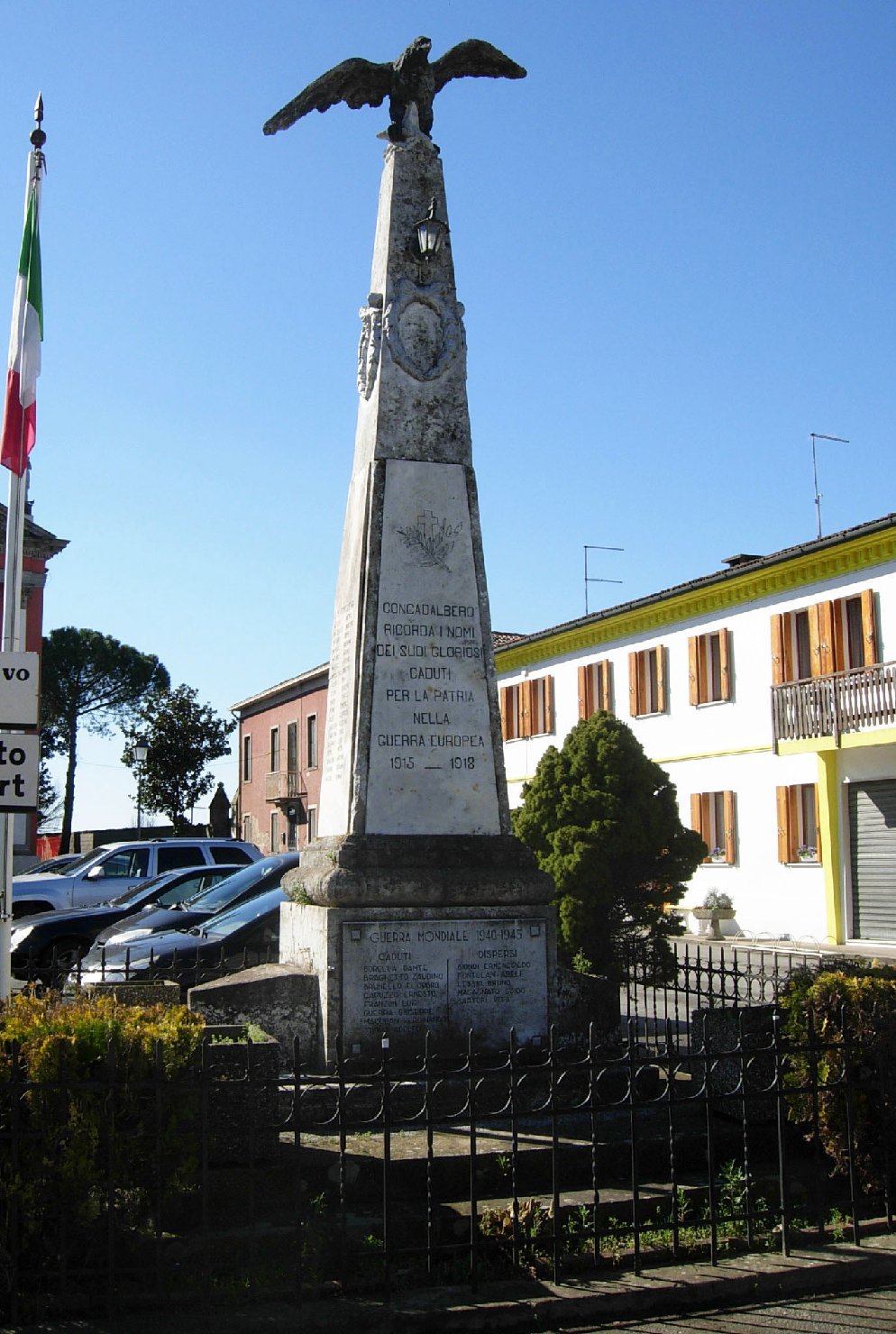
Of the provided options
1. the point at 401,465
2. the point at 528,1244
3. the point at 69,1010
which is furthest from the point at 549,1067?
the point at 401,465

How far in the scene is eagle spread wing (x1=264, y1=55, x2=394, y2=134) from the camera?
8688 mm

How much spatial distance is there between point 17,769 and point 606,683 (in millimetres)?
24944

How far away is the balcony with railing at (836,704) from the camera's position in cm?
2162

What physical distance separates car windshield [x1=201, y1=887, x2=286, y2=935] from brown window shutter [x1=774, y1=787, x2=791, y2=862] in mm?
15068

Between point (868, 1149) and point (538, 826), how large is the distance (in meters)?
6.92

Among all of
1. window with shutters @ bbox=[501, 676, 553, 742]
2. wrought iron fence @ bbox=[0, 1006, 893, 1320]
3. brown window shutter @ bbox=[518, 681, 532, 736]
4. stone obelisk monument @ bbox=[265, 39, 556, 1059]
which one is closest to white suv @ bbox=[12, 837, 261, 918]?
stone obelisk monument @ bbox=[265, 39, 556, 1059]

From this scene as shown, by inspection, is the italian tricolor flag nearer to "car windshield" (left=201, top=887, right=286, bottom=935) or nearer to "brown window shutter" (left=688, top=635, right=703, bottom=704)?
"car windshield" (left=201, top=887, right=286, bottom=935)

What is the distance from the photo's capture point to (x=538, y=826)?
12.6m

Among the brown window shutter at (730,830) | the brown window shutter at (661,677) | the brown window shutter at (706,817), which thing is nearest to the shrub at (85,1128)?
the brown window shutter at (730,830)

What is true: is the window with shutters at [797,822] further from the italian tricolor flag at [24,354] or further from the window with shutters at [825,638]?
the italian tricolor flag at [24,354]

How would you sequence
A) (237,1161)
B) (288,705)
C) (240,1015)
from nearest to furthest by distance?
(237,1161) → (240,1015) → (288,705)

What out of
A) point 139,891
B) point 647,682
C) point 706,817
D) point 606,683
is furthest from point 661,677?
point 139,891

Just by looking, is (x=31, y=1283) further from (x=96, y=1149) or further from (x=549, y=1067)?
(x=549, y=1067)

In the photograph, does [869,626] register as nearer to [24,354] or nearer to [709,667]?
[709,667]
